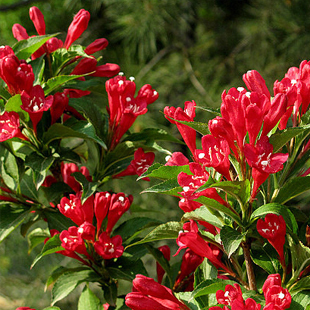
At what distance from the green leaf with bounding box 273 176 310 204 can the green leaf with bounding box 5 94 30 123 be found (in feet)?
1.21

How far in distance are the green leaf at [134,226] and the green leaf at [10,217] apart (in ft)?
0.50

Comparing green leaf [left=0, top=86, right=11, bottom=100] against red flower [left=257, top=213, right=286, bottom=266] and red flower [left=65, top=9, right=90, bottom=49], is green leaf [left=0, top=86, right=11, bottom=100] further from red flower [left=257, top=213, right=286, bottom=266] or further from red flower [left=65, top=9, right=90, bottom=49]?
red flower [left=257, top=213, right=286, bottom=266]

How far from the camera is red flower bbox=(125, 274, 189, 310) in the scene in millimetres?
577

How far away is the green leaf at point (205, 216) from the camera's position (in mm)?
570

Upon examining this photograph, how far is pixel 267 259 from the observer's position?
0.59 meters

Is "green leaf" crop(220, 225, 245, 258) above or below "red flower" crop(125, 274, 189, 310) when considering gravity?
above

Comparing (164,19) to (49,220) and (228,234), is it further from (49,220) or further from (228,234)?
(228,234)

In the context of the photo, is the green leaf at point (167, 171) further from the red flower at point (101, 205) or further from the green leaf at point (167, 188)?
the red flower at point (101, 205)

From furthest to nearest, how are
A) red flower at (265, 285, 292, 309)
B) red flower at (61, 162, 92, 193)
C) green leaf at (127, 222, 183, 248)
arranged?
red flower at (61, 162, 92, 193) < green leaf at (127, 222, 183, 248) < red flower at (265, 285, 292, 309)

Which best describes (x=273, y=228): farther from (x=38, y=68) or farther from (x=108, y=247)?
(x=38, y=68)

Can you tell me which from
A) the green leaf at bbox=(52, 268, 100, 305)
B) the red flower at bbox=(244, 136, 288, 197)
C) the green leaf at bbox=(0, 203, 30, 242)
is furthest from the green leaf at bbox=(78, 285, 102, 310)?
the red flower at bbox=(244, 136, 288, 197)

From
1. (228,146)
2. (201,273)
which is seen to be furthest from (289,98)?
(201,273)

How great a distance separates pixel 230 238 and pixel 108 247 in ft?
0.79

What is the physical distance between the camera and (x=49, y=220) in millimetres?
791
